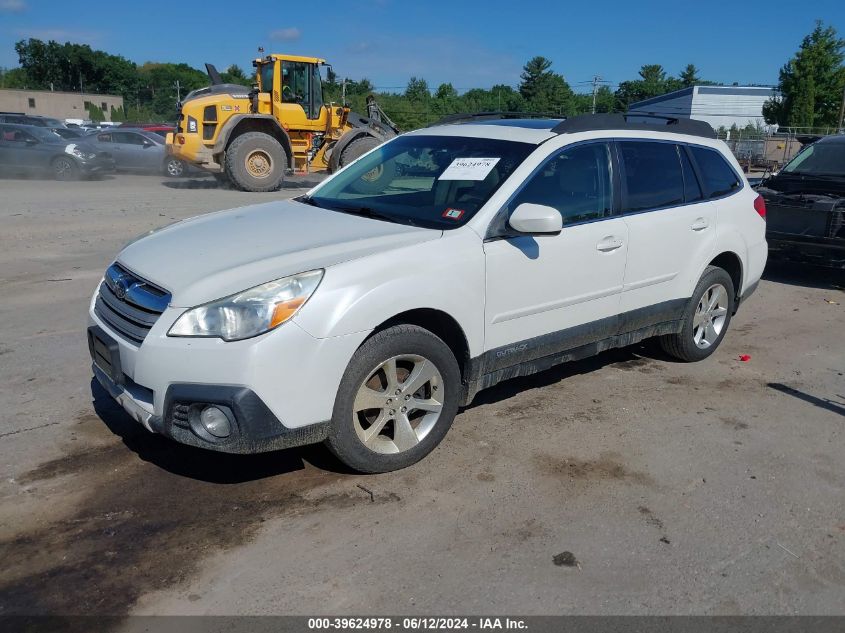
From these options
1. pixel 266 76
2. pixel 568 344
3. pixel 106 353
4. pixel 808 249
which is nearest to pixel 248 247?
pixel 106 353

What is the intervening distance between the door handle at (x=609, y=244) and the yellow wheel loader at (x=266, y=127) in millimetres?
14317

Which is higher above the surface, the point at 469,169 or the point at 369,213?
the point at 469,169

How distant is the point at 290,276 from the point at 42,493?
1.66 m

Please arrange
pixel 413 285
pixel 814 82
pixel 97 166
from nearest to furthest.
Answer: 1. pixel 413 285
2. pixel 97 166
3. pixel 814 82

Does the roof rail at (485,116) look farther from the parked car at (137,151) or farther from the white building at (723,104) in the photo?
the white building at (723,104)

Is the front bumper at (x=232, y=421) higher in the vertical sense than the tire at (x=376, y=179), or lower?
lower

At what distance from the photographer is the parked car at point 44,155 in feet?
69.1

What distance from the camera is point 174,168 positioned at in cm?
2334

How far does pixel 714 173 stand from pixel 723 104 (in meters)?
65.6

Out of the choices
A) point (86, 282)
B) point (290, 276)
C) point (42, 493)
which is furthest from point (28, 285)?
point (290, 276)

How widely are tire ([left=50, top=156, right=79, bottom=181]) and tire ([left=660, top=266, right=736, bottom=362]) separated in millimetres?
20085

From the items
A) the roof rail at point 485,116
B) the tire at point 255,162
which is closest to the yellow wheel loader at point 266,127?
the tire at point 255,162

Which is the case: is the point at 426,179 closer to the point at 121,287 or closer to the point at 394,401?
the point at 394,401

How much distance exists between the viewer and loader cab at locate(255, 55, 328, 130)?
59.6 ft
